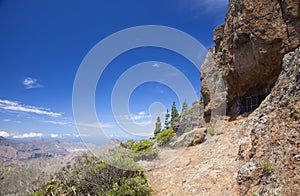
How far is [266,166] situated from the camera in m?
6.84

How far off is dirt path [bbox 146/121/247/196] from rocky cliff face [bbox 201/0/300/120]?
9.33 m

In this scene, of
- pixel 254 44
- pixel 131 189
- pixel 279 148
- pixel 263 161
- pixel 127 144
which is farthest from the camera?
pixel 127 144

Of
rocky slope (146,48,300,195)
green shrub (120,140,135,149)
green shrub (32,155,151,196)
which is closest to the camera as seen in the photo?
rocky slope (146,48,300,195)

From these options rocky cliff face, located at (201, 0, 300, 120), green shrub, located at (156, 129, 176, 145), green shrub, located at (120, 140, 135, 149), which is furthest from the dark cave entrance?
green shrub, located at (120, 140, 135, 149)

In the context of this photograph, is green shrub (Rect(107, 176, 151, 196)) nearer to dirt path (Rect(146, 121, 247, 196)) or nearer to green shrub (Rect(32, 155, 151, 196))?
green shrub (Rect(32, 155, 151, 196))

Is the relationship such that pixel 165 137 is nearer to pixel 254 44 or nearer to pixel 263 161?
pixel 254 44

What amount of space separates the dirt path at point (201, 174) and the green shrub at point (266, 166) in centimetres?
161

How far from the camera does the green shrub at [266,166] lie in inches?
261

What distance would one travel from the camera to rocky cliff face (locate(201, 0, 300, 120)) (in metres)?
17.0

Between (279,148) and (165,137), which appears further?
(165,137)

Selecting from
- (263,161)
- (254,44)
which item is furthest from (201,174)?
(254,44)

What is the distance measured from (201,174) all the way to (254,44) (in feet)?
48.0

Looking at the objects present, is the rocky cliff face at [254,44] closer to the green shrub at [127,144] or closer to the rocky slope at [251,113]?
the rocky slope at [251,113]

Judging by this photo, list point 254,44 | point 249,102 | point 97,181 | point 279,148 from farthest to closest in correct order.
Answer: point 249,102 → point 254,44 → point 97,181 → point 279,148
